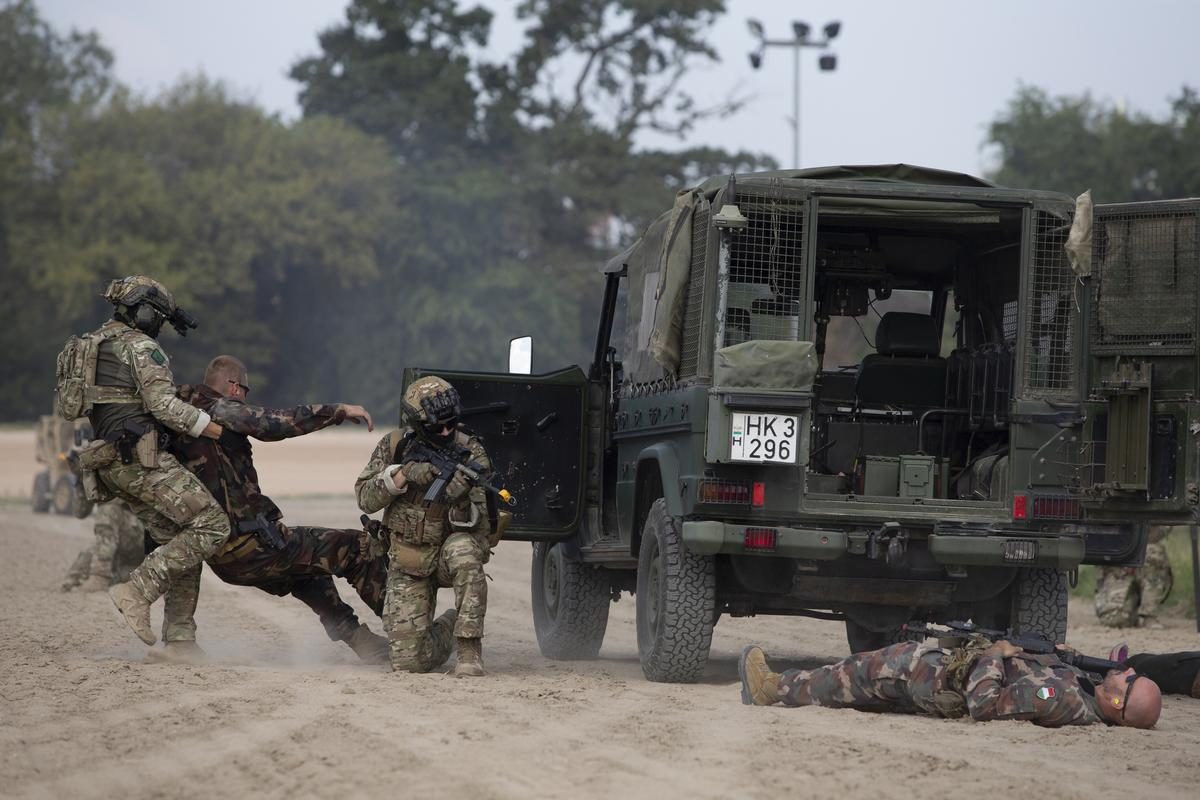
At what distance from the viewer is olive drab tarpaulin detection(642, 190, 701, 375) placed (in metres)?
9.00

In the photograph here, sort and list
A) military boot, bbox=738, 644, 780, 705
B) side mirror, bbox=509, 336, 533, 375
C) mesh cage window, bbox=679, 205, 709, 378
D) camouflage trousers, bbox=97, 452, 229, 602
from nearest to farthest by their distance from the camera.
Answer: military boot, bbox=738, 644, 780, 705 → mesh cage window, bbox=679, 205, 709, 378 → camouflage trousers, bbox=97, 452, 229, 602 → side mirror, bbox=509, 336, 533, 375

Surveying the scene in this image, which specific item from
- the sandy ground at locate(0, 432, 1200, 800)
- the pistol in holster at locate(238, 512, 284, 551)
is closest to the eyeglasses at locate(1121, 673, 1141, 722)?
the sandy ground at locate(0, 432, 1200, 800)

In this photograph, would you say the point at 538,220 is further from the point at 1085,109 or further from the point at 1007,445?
the point at 1007,445

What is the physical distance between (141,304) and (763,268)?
129 inches

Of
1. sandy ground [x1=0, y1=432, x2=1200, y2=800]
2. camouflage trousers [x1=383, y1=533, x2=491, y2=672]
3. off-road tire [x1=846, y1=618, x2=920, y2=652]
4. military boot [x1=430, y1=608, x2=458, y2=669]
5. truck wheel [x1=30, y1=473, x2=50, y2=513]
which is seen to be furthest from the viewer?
truck wheel [x1=30, y1=473, x2=50, y2=513]

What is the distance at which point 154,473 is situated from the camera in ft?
30.4

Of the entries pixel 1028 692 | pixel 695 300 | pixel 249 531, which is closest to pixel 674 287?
pixel 695 300

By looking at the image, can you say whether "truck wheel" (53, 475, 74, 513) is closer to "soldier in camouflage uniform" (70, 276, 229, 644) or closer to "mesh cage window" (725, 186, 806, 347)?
"soldier in camouflage uniform" (70, 276, 229, 644)

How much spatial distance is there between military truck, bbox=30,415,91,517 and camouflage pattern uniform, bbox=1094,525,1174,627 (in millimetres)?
16087

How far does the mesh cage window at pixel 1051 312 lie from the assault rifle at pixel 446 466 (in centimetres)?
274

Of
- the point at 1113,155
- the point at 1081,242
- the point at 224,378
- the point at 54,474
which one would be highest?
the point at 1113,155

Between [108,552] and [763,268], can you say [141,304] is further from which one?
[108,552]

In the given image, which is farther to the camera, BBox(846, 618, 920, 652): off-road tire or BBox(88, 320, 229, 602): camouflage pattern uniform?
BBox(846, 618, 920, 652): off-road tire

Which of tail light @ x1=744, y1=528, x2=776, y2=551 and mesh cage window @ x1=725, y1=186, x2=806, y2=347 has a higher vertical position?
mesh cage window @ x1=725, y1=186, x2=806, y2=347
